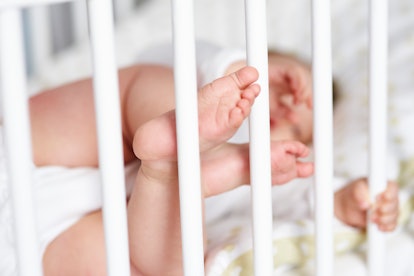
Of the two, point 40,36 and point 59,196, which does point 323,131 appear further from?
point 40,36

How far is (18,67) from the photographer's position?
0.59 metres

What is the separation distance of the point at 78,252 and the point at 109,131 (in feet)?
0.90

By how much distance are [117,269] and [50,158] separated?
0.33 meters

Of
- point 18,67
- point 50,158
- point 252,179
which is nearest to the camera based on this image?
point 18,67

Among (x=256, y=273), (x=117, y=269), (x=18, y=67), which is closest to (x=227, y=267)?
(x=256, y=273)

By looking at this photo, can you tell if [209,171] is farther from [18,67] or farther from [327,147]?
[18,67]

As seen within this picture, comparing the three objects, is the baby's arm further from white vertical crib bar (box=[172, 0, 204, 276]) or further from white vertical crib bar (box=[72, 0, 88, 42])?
white vertical crib bar (box=[72, 0, 88, 42])

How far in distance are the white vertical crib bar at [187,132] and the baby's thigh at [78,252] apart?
0.63 ft

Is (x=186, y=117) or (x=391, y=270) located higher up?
(x=186, y=117)

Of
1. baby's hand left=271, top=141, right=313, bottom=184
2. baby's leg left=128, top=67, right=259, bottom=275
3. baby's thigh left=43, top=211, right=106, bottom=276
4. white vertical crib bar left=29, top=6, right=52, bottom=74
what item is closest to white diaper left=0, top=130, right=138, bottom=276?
baby's thigh left=43, top=211, right=106, bottom=276

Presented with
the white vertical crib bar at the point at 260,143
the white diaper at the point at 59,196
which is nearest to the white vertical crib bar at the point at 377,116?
the white vertical crib bar at the point at 260,143

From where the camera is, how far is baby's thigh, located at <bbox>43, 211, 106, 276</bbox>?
0.86 m

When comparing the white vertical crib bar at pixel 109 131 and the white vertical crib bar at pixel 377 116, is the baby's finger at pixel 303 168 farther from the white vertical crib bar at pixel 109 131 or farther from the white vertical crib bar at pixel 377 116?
→ the white vertical crib bar at pixel 109 131

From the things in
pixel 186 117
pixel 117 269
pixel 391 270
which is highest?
pixel 186 117
